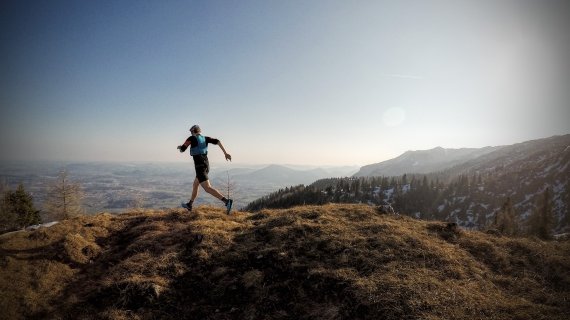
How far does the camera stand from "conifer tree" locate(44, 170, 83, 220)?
130 ft

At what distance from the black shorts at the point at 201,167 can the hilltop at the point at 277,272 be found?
1952 millimetres

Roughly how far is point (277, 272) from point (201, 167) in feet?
19.6

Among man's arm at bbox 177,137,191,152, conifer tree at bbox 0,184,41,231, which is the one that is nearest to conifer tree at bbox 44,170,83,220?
conifer tree at bbox 0,184,41,231

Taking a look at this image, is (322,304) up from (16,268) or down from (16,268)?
down

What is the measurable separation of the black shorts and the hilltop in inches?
76.8

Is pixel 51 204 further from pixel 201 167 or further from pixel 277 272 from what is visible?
pixel 277 272

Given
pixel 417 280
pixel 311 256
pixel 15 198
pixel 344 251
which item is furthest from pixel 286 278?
pixel 15 198

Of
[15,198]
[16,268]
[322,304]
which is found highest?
[16,268]

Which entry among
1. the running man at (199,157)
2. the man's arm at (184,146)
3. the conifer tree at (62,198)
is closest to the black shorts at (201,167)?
the running man at (199,157)

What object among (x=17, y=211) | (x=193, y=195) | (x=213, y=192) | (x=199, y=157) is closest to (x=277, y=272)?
(x=213, y=192)

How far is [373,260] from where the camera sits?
26.5ft

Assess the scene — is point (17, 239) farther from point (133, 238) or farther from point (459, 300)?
point (459, 300)

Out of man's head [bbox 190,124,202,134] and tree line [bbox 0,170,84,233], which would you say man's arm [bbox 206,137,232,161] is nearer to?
man's head [bbox 190,124,202,134]

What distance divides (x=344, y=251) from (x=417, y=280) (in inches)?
86.6
